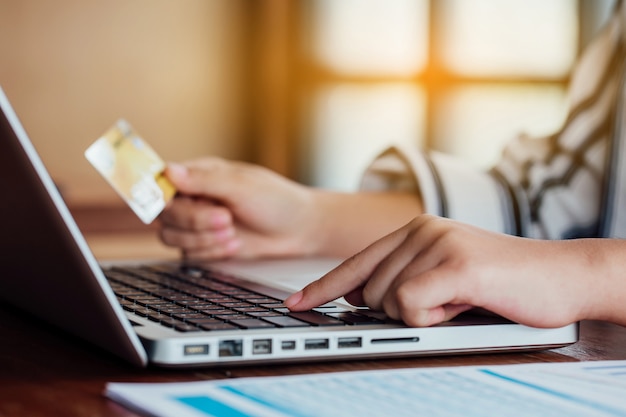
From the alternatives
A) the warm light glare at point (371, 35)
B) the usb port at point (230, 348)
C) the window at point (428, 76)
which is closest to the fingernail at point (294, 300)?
the usb port at point (230, 348)

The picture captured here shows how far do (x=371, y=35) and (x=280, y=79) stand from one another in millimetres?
333

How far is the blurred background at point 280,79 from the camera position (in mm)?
2811

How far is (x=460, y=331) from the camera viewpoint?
1.89 ft

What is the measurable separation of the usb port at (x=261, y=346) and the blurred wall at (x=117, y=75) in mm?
2545

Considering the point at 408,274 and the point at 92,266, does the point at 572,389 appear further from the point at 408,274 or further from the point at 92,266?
the point at 92,266

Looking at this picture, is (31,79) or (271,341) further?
(31,79)

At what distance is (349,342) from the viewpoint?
0.54m

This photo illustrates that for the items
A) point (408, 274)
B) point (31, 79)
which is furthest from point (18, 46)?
point (408, 274)

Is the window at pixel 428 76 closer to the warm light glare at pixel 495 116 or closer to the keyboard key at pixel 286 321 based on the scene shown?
the warm light glare at pixel 495 116

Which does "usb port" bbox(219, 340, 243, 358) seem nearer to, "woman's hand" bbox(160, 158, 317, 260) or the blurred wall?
"woman's hand" bbox(160, 158, 317, 260)

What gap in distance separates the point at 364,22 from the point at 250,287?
239 centimetres

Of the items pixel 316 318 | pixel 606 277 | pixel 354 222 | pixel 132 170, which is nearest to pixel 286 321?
pixel 316 318

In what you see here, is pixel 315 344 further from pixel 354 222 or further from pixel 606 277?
pixel 354 222

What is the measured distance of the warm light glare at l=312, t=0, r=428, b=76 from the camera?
9.71 ft
